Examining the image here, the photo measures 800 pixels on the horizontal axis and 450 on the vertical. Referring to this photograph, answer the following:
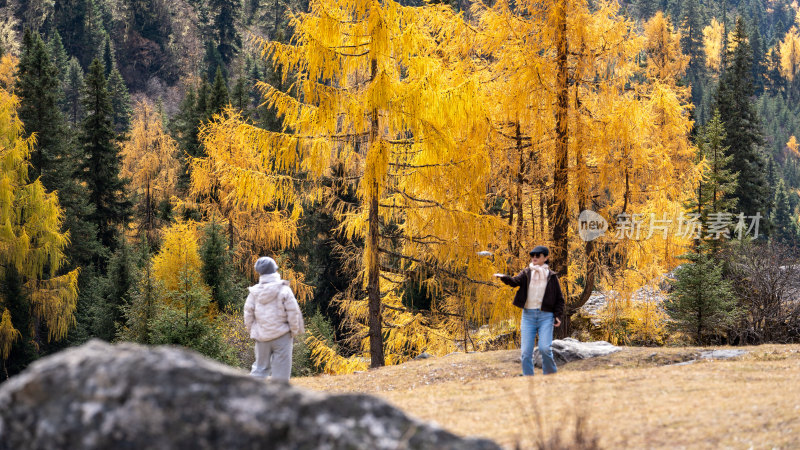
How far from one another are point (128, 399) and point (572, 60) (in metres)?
11.2

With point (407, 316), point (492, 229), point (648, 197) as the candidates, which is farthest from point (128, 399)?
point (407, 316)

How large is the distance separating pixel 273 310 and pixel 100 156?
1216 inches

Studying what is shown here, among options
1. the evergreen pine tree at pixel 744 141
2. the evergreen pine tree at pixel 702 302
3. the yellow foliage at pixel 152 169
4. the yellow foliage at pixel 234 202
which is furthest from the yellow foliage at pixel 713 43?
the evergreen pine tree at pixel 702 302

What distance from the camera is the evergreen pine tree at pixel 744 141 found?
38.7m

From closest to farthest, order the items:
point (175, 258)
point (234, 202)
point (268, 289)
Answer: point (268, 289) < point (234, 202) < point (175, 258)

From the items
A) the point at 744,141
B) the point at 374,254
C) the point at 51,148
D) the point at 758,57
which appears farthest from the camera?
the point at 758,57

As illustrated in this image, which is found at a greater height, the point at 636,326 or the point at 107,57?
the point at 107,57

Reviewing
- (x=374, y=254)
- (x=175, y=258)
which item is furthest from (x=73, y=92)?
(x=374, y=254)

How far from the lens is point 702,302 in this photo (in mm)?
14508

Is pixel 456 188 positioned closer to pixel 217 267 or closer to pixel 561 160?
pixel 561 160

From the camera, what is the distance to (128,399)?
2.69 metres

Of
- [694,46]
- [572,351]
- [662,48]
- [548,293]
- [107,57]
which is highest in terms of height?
[694,46]

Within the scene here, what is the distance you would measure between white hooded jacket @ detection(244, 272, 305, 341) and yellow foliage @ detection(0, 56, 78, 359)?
64.0 feet

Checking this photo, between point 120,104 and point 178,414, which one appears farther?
point 120,104
